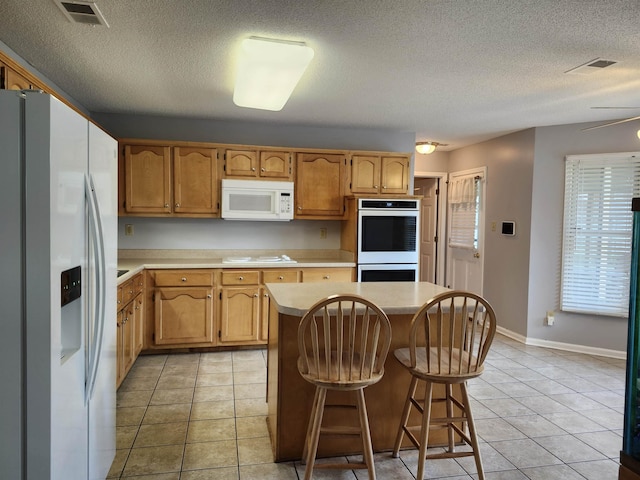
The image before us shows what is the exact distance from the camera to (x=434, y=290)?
9.10ft

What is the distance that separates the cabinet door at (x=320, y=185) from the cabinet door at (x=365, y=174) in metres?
0.13

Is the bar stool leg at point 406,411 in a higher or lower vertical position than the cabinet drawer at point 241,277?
lower

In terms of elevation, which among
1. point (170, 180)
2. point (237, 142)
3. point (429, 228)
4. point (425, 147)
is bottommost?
point (429, 228)

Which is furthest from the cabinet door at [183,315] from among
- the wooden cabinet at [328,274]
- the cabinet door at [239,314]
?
the wooden cabinet at [328,274]

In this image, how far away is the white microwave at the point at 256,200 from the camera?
4.38 m

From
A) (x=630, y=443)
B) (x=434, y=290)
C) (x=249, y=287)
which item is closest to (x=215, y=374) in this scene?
(x=249, y=287)

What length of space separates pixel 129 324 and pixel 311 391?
1.73m

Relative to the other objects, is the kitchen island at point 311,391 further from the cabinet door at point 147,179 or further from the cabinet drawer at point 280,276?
the cabinet door at point 147,179

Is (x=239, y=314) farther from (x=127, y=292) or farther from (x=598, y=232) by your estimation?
(x=598, y=232)

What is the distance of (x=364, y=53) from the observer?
2662 mm

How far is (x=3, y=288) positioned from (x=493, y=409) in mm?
2983

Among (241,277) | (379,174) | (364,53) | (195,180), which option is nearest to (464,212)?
(379,174)

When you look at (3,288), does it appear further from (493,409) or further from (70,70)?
(493,409)

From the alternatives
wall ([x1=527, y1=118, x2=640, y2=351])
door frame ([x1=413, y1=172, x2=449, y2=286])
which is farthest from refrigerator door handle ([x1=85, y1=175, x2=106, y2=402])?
door frame ([x1=413, y1=172, x2=449, y2=286])
